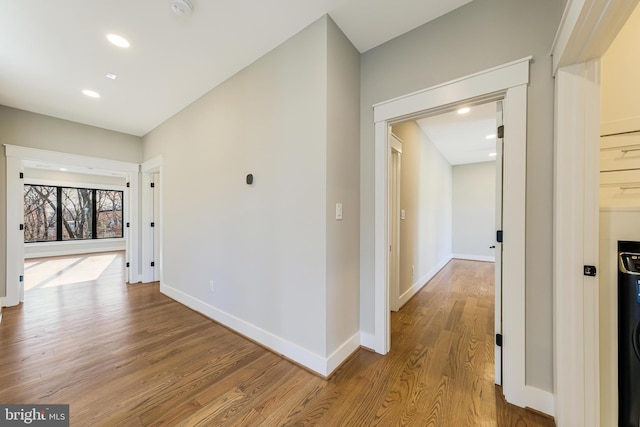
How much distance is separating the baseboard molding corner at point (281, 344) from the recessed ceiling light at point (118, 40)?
2.75 m

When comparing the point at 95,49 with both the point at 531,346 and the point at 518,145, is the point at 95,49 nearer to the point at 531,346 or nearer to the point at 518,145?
the point at 518,145

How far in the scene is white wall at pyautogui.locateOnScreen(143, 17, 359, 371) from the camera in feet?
6.02

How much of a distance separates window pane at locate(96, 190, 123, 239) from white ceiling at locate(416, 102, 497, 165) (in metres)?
9.77

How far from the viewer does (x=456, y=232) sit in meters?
6.73

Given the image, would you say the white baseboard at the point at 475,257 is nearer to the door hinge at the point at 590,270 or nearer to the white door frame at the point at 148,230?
the door hinge at the point at 590,270

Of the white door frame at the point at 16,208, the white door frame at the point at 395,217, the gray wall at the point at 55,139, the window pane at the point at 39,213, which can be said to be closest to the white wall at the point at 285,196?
the white door frame at the point at 395,217

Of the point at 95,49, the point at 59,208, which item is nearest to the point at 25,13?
the point at 95,49

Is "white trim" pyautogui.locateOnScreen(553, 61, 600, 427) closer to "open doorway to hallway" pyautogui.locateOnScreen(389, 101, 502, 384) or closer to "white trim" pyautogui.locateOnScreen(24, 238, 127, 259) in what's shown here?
"open doorway to hallway" pyautogui.locateOnScreen(389, 101, 502, 384)

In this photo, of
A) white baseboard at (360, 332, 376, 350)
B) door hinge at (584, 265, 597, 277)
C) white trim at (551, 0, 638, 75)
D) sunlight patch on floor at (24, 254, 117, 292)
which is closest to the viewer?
white trim at (551, 0, 638, 75)

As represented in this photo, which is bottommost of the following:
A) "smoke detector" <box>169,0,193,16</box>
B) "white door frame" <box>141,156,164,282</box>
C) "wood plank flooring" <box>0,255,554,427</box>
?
"wood plank flooring" <box>0,255,554,427</box>

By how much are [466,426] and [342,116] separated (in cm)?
223

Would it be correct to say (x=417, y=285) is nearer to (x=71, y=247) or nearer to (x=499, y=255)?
(x=499, y=255)

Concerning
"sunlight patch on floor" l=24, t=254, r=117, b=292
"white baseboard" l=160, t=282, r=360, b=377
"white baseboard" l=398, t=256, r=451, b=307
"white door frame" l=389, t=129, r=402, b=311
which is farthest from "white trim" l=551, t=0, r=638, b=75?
"sunlight patch on floor" l=24, t=254, r=117, b=292

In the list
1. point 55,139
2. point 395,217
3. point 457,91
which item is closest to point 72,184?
point 55,139
